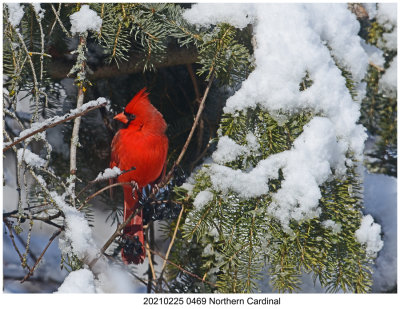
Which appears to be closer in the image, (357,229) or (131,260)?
(357,229)

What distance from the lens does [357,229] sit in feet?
4.06

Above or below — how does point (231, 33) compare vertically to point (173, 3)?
below

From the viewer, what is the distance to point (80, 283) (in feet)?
3.53

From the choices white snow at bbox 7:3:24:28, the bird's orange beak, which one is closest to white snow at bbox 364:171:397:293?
the bird's orange beak

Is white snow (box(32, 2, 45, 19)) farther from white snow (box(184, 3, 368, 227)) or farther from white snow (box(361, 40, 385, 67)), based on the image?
white snow (box(361, 40, 385, 67))

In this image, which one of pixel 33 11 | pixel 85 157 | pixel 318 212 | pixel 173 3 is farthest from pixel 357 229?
pixel 33 11

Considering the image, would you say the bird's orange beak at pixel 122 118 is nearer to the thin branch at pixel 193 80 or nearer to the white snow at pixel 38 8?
the thin branch at pixel 193 80

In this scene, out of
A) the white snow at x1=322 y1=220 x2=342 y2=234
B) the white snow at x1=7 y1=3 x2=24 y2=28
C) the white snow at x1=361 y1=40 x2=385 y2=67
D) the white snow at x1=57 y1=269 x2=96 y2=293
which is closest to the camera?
the white snow at x1=57 y1=269 x2=96 y2=293

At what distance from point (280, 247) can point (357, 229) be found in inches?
8.6

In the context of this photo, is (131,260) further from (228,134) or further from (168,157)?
(228,134)

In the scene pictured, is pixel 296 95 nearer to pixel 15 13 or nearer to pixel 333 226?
pixel 333 226

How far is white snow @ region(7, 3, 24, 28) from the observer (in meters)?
1.30

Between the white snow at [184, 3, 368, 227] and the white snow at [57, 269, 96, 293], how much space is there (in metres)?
0.38

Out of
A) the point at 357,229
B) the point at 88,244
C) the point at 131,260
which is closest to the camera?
the point at 88,244
